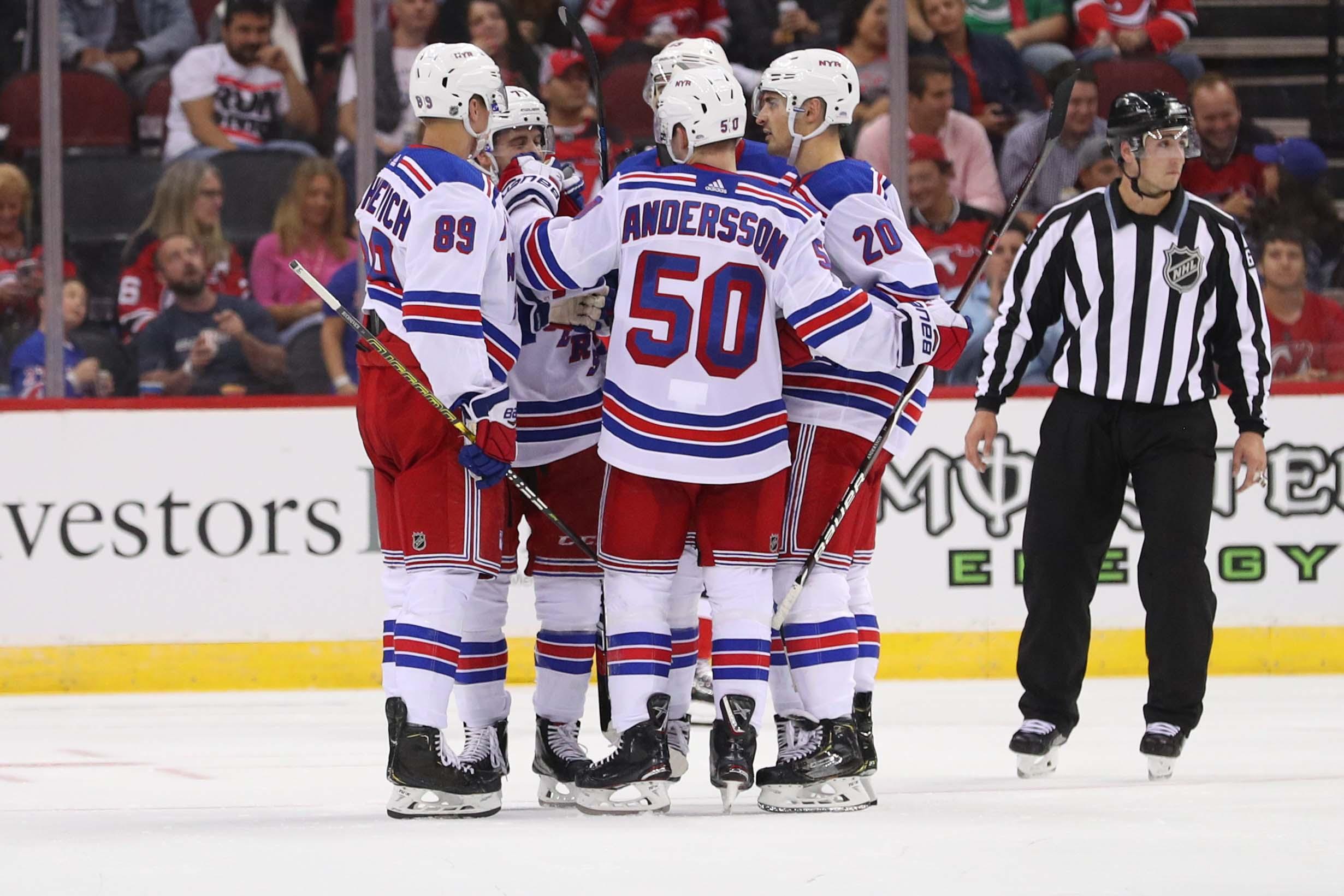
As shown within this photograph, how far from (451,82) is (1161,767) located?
1.97 meters

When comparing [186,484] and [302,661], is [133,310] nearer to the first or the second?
[186,484]

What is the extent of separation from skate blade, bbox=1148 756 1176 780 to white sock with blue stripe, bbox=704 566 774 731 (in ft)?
3.29

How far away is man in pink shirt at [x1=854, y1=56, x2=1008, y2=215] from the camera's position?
6832mm

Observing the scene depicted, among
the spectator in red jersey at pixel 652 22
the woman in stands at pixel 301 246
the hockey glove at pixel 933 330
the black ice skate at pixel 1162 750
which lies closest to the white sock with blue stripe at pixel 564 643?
the hockey glove at pixel 933 330

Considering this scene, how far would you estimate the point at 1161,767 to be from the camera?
170 inches

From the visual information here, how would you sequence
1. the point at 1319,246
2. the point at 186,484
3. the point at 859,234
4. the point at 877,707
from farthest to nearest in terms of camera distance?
the point at 1319,246 < the point at 186,484 < the point at 877,707 < the point at 859,234

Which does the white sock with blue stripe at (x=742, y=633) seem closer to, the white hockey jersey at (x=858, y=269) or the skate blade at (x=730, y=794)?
the skate blade at (x=730, y=794)

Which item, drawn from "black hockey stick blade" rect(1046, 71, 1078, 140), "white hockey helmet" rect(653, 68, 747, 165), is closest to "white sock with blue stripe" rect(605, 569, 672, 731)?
"white hockey helmet" rect(653, 68, 747, 165)

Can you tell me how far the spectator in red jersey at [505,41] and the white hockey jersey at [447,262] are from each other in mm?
3160

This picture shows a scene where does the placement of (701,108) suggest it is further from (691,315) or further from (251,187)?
(251,187)

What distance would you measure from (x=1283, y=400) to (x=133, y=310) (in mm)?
3610

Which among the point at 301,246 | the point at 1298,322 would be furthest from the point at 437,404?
the point at 1298,322

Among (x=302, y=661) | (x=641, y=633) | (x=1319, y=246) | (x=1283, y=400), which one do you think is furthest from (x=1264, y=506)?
(x=641, y=633)

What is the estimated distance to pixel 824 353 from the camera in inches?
147
